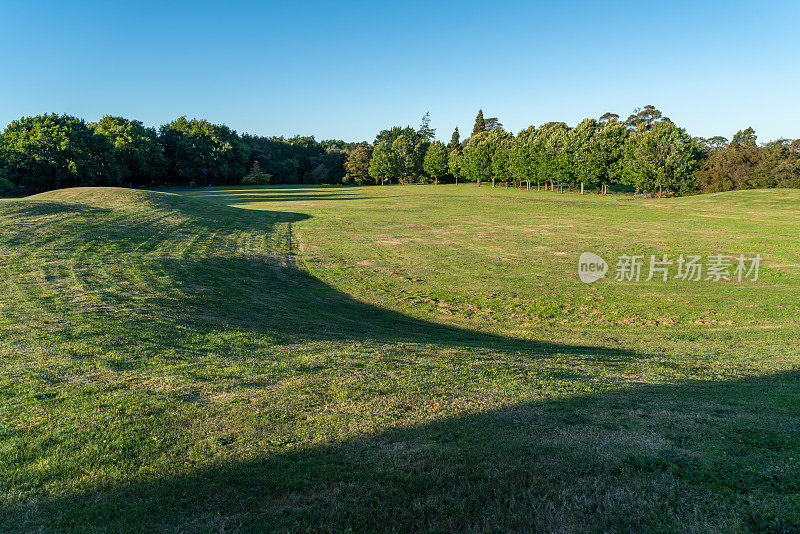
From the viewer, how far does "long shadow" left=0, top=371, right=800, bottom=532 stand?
4062mm

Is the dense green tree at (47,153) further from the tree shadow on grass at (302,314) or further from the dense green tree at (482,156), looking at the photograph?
the dense green tree at (482,156)

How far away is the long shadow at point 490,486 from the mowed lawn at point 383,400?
0.09 ft

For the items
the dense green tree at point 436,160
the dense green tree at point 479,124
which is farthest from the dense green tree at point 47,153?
the dense green tree at point 479,124

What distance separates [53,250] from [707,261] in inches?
1267

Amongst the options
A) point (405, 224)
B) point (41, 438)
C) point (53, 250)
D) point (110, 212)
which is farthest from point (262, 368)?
point (405, 224)

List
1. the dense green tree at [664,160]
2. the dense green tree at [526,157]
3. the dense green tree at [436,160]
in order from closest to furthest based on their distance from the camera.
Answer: the dense green tree at [664,160], the dense green tree at [526,157], the dense green tree at [436,160]

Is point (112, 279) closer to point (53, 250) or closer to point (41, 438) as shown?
point (53, 250)

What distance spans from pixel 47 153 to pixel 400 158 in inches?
2817

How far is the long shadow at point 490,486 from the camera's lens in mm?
4062

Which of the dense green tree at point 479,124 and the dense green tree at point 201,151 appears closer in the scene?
the dense green tree at point 201,151

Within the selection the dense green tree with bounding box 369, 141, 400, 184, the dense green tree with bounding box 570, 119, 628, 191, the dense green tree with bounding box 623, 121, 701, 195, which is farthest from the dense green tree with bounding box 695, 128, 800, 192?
the dense green tree with bounding box 369, 141, 400, 184

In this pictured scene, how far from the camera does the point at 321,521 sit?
4090mm

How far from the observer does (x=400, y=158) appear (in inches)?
4444

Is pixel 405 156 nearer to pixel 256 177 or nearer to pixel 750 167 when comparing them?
pixel 256 177
